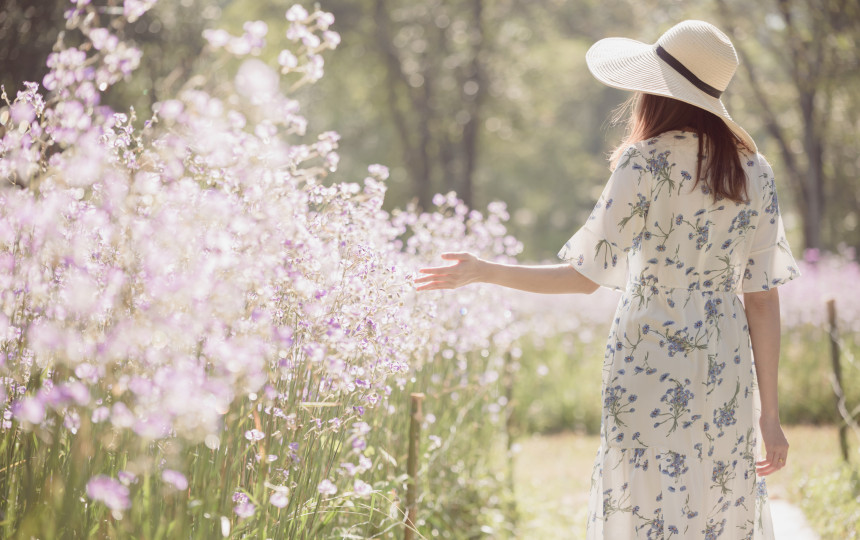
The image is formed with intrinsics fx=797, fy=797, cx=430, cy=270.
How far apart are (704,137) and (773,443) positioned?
0.96 meters

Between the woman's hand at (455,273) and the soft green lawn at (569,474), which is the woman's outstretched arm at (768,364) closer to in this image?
the woman's hand at (455,273)

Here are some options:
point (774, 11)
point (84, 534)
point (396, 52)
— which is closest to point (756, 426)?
point (84, 534)

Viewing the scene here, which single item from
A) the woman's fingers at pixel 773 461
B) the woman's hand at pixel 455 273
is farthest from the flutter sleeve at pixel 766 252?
the woman's hand at pixel 455 273

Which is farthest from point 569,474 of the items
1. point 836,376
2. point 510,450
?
point 836,376

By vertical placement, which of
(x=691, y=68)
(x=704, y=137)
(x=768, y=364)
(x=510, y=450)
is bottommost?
(x=510, y=450)

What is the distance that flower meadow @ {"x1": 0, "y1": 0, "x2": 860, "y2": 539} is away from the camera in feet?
5.16

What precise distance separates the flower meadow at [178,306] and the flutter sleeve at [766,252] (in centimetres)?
107

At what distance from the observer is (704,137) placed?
7.78 ft

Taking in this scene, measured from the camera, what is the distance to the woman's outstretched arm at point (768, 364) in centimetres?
244

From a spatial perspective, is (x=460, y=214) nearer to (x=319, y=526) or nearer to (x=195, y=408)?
(x=319, y=526)

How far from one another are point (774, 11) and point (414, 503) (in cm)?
1296

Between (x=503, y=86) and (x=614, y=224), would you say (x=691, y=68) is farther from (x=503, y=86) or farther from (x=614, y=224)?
(x=503, y=86)

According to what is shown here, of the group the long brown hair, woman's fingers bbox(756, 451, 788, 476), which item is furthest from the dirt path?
the long brown hair

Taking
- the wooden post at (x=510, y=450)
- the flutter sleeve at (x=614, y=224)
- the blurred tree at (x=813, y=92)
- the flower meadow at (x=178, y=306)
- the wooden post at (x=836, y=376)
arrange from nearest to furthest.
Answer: the flower meadow at (x=178, y=306) < the flutter sleeve at (x=614, y=224) < the wooden post at (x=510, y=450) < the wooden post at (x=836, y=376) < the blurred tree at (x=813, y=92)
